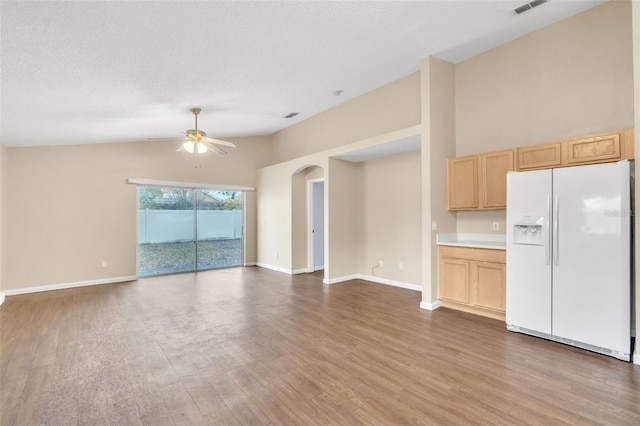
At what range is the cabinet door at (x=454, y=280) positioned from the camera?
4.08 meters

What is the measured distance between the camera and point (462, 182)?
435cm

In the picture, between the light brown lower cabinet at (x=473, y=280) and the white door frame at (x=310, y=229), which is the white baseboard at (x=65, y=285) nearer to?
the white door frame at (x=310, y=229)

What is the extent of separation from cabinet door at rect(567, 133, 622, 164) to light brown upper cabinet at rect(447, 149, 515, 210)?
2.00 ft

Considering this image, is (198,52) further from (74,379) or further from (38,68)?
(74,379)

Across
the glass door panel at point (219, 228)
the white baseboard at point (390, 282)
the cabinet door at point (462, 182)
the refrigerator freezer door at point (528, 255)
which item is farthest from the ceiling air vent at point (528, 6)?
the glass door panel at point (219, 228)

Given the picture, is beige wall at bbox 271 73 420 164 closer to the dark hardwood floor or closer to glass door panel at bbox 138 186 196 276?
glass door panel at bbox 138 186 196 276

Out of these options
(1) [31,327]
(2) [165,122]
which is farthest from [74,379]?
(2) [165,122]

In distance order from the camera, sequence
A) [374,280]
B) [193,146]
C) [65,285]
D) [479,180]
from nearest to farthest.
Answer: [479,180], [193,146], [65,285], [374,280]

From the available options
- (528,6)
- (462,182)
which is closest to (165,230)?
(462,182)

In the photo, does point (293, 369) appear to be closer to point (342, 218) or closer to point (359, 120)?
point (342, 218)

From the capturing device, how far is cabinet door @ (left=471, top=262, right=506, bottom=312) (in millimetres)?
3723

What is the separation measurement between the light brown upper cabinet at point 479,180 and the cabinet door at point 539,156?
0.37 feet

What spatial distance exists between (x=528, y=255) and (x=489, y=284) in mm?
691

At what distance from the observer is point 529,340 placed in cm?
320
